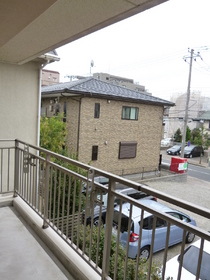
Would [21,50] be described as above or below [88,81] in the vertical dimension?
below

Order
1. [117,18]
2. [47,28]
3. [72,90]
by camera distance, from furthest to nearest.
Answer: [72,90] → [47,28] → [117,18]

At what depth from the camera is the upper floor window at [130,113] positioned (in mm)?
11094

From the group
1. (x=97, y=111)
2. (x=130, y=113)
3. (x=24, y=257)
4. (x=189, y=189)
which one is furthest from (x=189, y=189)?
(x=24, y=257)

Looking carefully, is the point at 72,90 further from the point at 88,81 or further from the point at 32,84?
the point at 32,84

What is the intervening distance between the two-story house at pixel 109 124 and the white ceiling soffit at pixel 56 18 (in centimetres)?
685

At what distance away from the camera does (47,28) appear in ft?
Result: 5.53

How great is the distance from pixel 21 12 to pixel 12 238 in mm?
1688

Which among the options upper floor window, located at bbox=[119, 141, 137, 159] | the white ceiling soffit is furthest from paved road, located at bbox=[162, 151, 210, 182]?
the white ceiling soffit

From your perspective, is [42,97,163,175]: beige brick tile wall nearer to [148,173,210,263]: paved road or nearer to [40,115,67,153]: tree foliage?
[40,115,67,153]: tree foliage

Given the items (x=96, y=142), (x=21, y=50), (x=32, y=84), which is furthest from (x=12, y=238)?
(x=96, y=142)

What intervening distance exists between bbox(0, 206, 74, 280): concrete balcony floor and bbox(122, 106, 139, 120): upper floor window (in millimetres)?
9487

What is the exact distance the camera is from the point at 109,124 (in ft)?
34.9

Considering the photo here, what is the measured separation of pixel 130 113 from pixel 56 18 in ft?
32.9

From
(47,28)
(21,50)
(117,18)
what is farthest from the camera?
(21,50)
